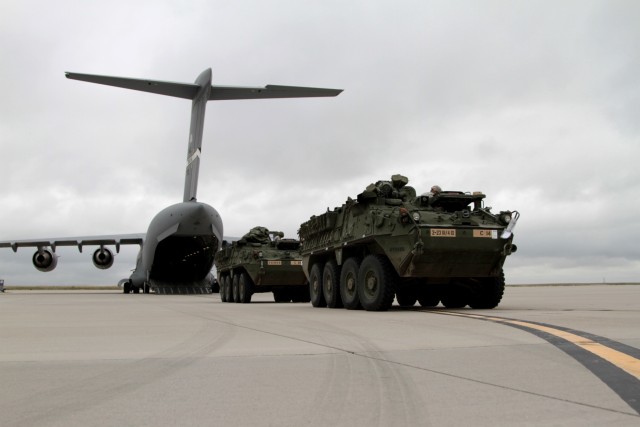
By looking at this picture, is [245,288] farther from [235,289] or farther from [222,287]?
[222,287]

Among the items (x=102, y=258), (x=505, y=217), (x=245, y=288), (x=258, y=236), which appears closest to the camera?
(x=505, y=217)

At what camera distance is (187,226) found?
98.0 feet

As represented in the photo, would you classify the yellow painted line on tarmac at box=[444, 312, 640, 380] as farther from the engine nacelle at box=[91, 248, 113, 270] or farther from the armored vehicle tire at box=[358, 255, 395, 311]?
the engine nacelle at box=[91, 248, 113, 270]

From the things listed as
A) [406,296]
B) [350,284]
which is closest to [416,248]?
[350,284]

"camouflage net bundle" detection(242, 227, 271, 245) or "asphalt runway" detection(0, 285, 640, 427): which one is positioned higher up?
"camouflage net bundle" detection(242, 227, 271, 245)

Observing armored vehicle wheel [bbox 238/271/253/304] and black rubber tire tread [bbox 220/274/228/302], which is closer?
armored vehicle wheel [bbox 238/271/253/304]

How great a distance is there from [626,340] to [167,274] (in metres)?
31.2

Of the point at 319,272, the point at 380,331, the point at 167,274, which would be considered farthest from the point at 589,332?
the point at 167,274

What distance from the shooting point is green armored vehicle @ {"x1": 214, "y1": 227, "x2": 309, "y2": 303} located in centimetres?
2112

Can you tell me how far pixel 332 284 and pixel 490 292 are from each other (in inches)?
143

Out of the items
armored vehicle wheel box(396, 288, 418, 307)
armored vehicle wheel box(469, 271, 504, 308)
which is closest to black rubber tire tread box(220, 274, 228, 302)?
armored vehicle wheel box(396, 288, 418, 307)

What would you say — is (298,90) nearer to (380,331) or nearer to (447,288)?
(447,288)

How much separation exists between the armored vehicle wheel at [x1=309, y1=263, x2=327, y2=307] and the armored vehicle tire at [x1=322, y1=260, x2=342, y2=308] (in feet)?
1.18

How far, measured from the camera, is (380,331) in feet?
26.9
